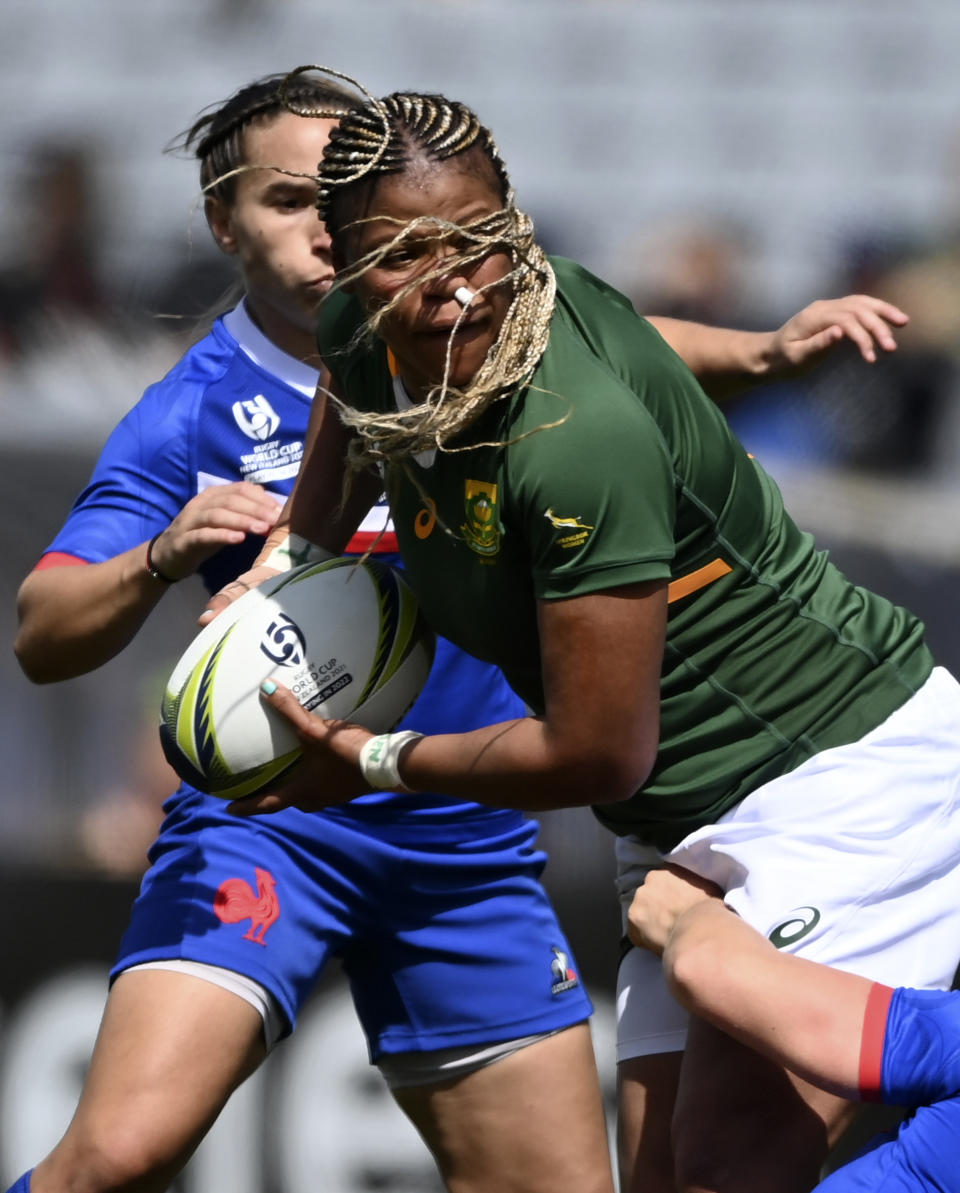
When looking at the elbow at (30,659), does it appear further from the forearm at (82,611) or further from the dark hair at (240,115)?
the dark hair at (240,115)

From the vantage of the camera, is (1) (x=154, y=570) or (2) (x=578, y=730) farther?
(1) (x=154, y=570)

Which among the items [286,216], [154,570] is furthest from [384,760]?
[286,216]

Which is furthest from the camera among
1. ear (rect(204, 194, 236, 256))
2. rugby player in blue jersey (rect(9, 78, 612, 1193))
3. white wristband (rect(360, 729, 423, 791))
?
ear (rect(204, 194, 236, 256))

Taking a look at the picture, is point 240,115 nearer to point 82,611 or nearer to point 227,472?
point 227,472

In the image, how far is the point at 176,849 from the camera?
2.61 m

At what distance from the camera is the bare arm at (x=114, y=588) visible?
232 centimetres

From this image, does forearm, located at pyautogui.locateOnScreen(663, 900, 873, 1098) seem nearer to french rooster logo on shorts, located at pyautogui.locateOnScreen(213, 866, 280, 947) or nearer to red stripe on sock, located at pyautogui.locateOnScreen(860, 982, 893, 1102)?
red stripe on sock, located at pyautogui.locateOnScreen(860, 982, 893, 1102)

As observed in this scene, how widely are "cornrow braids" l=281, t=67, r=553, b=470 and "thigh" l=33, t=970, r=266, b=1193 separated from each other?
999mm

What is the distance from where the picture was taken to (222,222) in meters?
2.76

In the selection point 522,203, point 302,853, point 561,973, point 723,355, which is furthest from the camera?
point 522,203

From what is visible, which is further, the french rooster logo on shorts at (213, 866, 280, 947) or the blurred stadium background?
the blurred stadium background

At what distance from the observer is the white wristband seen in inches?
81.4

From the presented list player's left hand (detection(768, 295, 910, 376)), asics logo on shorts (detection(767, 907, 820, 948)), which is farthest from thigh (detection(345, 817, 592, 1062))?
player's left hand (detection(768, 295, 910, 376))

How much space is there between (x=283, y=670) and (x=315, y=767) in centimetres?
14
